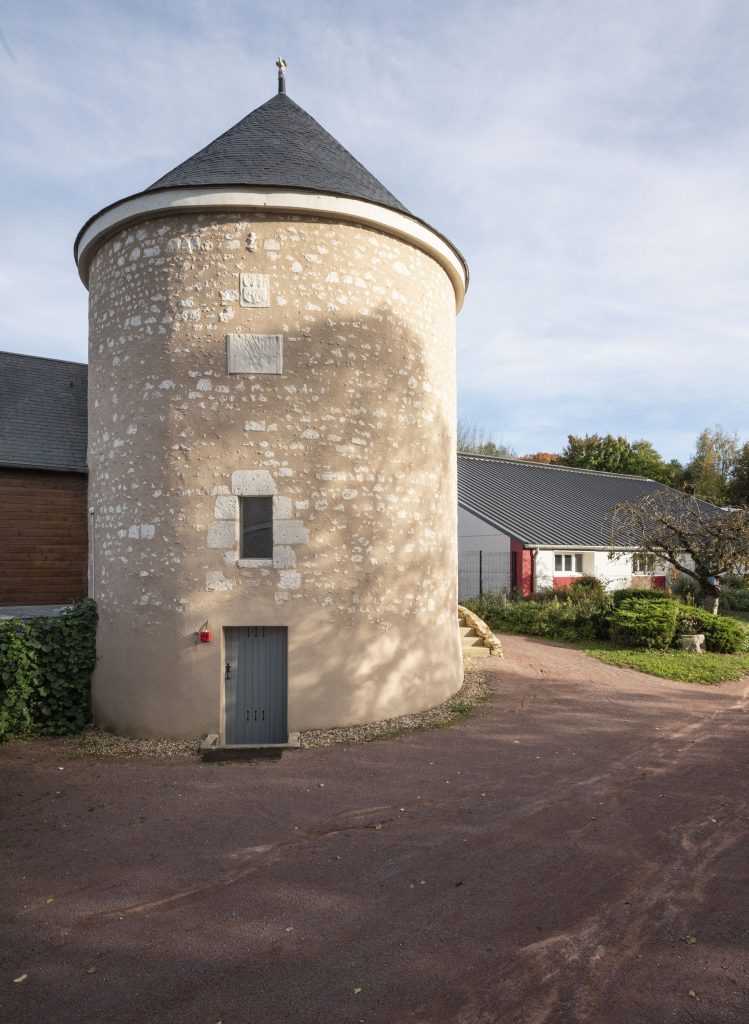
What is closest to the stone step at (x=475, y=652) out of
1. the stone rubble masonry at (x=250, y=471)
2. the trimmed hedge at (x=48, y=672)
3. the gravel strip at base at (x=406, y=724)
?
the gravel strip at base at (x=406, y=724)

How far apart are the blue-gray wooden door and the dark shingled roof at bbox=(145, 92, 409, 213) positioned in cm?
607

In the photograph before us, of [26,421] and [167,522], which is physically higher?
[26,421]

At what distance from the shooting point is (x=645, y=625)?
49.0ft

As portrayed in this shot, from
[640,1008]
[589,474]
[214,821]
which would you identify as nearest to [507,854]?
[640,1008]

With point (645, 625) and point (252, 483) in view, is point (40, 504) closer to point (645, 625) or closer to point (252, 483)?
point (252, 483)

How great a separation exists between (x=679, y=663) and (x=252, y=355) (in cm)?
1052

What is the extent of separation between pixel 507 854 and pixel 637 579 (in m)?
19.2

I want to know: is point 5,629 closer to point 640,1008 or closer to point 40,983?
point 40,983

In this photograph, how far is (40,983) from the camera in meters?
3.96

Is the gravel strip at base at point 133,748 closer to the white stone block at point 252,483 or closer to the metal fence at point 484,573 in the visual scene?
the white stone block at point 252,483

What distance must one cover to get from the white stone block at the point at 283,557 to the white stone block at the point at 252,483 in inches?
30.4

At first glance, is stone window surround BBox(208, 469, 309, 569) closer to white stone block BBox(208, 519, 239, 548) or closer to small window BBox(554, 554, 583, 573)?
white stone block BBox(208, 519, 239, 548)

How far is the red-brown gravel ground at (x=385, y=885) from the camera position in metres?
3.83

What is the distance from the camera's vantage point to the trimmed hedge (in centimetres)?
891
